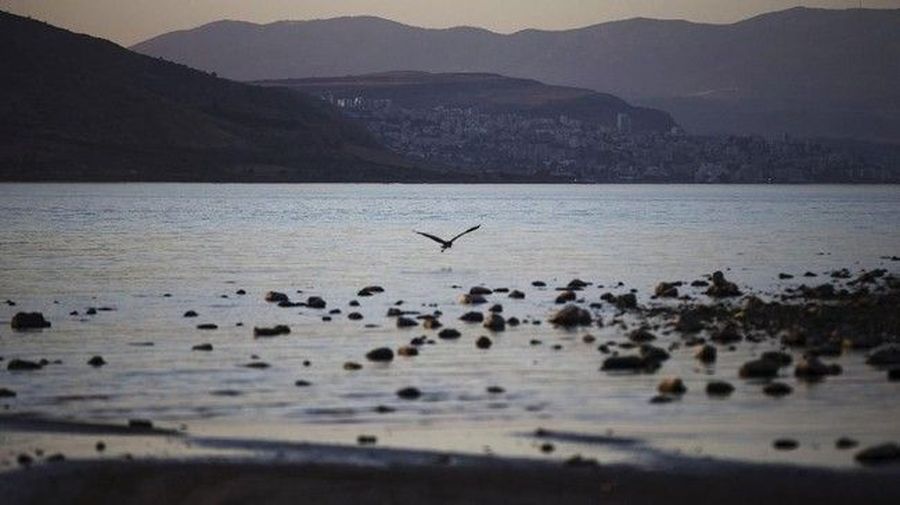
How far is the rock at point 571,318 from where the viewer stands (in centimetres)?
4184

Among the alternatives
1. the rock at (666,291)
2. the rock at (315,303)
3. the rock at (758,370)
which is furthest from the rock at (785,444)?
the rock at (666,291)

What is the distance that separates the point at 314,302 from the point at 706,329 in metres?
14.3

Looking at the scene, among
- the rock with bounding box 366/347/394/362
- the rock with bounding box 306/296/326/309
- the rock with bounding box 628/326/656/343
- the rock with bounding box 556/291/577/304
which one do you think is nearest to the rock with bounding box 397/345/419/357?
the rock with bounding box 366/347/394/362

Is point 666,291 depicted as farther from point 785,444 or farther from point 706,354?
point 785,444

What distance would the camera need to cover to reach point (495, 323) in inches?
1619

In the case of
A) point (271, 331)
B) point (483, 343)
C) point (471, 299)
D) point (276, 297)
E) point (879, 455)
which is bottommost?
point (276, 297)

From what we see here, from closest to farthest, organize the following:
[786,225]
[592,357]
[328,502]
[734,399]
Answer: [328,502], [734,399], [592,357], [786,225]

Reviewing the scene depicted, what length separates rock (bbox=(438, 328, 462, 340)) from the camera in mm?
38531

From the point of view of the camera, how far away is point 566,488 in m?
20.4

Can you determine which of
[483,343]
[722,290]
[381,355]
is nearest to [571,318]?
[483,343]

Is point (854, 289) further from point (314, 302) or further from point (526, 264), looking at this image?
point (526, 264)

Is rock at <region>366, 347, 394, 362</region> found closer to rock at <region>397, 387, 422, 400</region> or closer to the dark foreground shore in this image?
rock at <region>397, 387, 422, 400</region>

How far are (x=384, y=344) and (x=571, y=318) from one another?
611 centimetres

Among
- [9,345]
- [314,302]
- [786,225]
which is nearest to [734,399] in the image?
[9,345]
